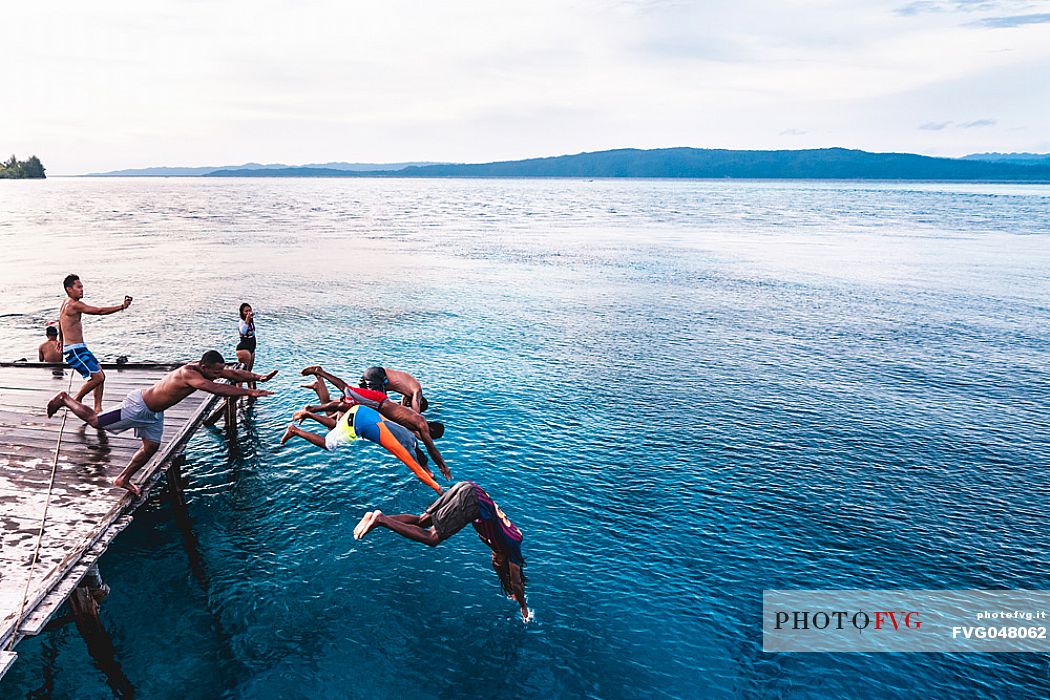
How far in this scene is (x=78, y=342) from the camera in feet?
55.6

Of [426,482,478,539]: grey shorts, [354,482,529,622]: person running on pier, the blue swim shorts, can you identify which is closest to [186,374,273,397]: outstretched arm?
[354,482,529,622]: person running on pier

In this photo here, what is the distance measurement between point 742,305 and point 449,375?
90.5 feet

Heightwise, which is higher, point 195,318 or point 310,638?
point 195,318

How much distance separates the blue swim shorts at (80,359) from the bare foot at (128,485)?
4.35 m

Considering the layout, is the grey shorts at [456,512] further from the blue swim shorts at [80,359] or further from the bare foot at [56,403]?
the blue swim shorts at [80,359]

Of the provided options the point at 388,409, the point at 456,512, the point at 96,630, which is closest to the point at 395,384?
the point at 388,409

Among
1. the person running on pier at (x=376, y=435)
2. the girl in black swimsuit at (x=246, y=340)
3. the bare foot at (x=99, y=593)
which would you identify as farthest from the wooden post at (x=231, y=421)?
the bare foot at (x=99, y=593)

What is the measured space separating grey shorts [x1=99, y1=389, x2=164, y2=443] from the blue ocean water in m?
3.65

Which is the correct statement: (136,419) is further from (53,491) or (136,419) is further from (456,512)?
(456,512)

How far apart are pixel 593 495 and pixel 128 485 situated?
492 inches

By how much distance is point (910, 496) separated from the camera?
65.4 feet

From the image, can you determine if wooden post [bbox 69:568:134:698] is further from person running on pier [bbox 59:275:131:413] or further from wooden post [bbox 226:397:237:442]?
wooden post [bbox 226:397:237:442]

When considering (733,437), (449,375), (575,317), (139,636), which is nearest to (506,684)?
(139,636)

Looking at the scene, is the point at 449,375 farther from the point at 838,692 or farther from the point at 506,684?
the point at 838,692
